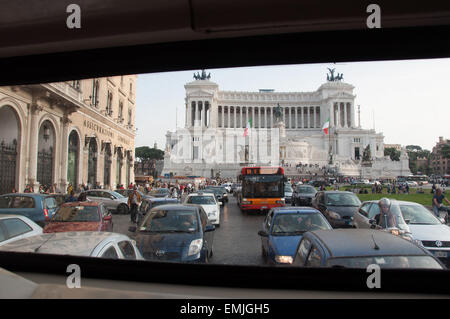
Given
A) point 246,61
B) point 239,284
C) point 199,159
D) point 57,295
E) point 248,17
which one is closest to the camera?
point 57,295

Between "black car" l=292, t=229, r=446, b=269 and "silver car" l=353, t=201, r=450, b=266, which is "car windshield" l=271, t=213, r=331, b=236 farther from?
"black car" l=292, t=229, r=446, b=269

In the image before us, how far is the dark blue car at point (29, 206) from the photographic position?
30.4 feet

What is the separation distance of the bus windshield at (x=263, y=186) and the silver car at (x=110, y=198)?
Result: 21.6 feet

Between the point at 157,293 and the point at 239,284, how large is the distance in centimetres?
52

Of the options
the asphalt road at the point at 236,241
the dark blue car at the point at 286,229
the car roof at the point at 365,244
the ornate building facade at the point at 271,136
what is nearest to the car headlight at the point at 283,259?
the dark blue car at the point at 286,229

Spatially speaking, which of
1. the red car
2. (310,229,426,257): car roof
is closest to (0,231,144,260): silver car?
(310,229,426,257): car roof

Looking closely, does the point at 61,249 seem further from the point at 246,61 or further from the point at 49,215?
the point at 49,215

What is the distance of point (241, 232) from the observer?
12.1 m

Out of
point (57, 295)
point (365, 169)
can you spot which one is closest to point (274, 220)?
point (57, 295)

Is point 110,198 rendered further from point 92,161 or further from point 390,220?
point 390,220

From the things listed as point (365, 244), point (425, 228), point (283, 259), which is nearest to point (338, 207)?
point (425, 228)

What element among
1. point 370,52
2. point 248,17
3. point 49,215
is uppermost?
point 248,17

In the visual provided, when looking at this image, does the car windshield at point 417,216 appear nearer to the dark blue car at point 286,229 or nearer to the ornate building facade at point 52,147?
the dark blue car at point 286,229

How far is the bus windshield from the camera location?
1741cm
